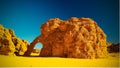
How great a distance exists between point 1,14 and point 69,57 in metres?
1.87

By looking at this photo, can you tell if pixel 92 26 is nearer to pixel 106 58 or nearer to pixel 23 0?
pixel 106 58

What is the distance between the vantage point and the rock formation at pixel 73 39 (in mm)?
6070

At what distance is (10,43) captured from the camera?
6.13m

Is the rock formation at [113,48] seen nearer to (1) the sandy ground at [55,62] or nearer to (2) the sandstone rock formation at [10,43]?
(1) the sandy ground at [55,62]

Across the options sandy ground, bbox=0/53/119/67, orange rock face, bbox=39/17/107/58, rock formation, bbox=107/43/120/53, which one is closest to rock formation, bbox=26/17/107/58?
orange rock face, bbox=39/17/107/58

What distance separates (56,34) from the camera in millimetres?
6281

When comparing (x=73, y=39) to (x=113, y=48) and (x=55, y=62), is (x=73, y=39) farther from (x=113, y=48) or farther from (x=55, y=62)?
(x=113, y=48)

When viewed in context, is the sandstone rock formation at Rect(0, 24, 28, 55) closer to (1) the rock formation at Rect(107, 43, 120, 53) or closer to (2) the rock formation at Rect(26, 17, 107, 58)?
(2) the rock formation at Rect(26, 17, 107, 58)

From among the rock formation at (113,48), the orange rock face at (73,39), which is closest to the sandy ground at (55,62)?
the rock formation at (113,48)

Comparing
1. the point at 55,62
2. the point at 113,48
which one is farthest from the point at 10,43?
the point at 113,48

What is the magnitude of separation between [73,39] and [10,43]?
60.6 inches

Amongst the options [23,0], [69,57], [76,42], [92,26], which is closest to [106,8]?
[92,26]

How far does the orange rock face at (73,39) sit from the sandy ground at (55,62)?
0.28 metres

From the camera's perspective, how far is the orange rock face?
6.07 meters
